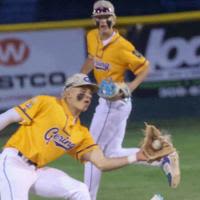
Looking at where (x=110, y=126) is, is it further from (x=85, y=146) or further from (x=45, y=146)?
(x=45, y=146)

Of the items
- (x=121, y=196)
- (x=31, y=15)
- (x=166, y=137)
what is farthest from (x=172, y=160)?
(x=31, y=15)

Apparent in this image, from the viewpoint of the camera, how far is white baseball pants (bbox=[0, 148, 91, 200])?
666cm

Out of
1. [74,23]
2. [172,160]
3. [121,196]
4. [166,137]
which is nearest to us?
[166,137]

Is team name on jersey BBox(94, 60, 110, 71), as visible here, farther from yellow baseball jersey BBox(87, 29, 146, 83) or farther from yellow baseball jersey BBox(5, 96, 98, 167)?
yellow baseball jersey BBox(5, 96, 98, 167)

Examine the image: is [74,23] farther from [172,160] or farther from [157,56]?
[172,160]

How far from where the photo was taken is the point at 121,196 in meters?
8.62

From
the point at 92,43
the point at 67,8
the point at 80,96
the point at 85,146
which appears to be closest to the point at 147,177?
the point at 92,43

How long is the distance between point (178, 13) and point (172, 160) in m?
5.22

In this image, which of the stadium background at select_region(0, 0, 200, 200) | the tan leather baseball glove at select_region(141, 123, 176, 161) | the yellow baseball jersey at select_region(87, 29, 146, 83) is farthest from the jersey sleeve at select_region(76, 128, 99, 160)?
the stadium background at select_region(0, 0, 200, 200)

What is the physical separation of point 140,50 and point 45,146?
620cm

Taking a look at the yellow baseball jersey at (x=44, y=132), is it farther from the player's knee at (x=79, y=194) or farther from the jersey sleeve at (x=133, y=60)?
the jersey sleeve at (x=133, y=60)

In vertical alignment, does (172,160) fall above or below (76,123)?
below

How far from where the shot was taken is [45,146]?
677 centimetres

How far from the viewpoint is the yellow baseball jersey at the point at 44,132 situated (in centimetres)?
677
